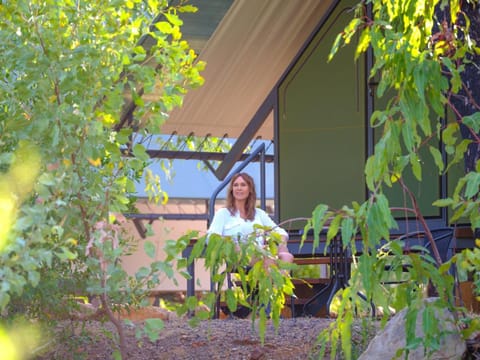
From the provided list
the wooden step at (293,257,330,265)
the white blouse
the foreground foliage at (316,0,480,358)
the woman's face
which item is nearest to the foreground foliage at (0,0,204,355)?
the foreground foliage at (316,0,480,358)

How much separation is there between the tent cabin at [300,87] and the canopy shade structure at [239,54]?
1 cm

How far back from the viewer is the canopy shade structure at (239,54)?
7.71 meters

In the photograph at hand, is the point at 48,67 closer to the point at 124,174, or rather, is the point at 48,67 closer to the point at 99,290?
the point at 124,174

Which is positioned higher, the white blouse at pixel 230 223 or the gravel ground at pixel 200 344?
the white blouse at pixel 230 223

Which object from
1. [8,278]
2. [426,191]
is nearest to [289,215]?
[426,191]

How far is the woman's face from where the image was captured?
5.96 meters

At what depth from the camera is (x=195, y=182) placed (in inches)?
538

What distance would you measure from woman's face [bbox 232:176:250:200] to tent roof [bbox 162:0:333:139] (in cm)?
197

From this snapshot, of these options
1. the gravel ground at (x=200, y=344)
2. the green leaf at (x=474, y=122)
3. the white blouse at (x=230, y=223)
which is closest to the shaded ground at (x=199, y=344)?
the gravel ground at (x=200, y=344)

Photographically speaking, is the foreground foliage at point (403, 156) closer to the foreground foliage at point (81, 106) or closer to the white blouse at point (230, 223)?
the foreground foliage at point (81, 106)

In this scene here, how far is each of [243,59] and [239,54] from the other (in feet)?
0.37

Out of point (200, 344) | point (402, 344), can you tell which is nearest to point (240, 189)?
point (200, 344)

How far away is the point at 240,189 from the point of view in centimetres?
597

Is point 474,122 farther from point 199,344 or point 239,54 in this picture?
point 239,54
